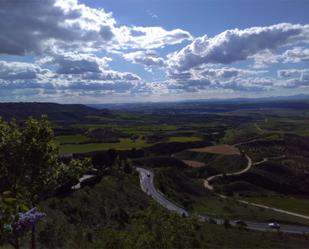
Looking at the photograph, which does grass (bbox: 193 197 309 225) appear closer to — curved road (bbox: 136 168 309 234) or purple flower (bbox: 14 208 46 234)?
curved road (bbox: 136 168 309 234)

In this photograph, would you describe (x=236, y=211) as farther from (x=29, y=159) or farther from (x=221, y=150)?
(x=221, y=150)

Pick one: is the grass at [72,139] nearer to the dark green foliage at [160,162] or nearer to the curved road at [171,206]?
the dark green foliage at [160,162]

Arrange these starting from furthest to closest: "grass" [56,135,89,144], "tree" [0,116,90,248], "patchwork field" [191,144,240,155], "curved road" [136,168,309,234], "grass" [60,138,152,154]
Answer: "patchwork field" [191,144,240,155], "grass" [56,135,89,144], "grass" [60,138,152,154], "curved road" [136,168,309,234], "tree" [0,116,90,248]

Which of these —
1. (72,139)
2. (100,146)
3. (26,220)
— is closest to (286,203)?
(100,146)

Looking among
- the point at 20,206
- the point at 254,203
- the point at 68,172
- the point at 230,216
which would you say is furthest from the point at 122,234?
the point at 254,203

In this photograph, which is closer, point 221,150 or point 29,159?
point 29,159

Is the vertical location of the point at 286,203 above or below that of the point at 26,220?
below

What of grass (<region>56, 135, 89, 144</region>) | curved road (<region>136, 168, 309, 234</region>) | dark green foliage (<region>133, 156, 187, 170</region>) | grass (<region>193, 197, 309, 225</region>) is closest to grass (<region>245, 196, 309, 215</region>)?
grass (<region>193, 197, 309, 225</region>)
